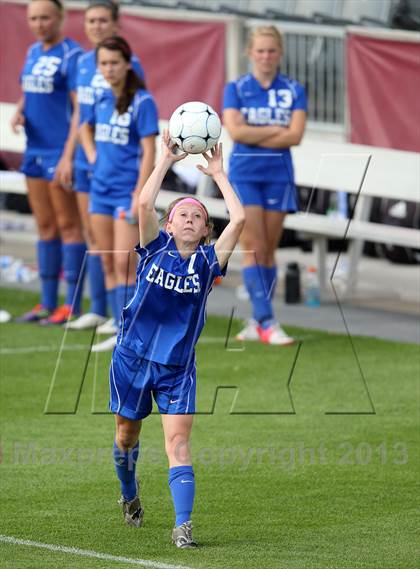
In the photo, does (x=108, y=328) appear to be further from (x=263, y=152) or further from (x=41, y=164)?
(x=263, y=152)

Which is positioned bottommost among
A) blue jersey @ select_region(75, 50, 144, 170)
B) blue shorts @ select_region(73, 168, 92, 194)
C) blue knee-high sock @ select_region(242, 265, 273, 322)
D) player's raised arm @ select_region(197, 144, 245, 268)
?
blue knee-high sock @ select_region(242, 265, 273, 322)

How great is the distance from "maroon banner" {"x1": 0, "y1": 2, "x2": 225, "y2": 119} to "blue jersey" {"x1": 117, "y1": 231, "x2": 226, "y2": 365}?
9.02 metres

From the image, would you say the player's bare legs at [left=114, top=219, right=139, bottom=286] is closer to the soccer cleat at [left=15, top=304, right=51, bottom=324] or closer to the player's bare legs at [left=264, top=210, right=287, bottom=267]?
the player's bare legs at [left=264, top=210, right=287, bottom=267]

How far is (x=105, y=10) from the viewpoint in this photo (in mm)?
12344

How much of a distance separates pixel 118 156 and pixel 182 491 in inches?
217

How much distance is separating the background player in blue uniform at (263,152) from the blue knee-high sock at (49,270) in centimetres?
195

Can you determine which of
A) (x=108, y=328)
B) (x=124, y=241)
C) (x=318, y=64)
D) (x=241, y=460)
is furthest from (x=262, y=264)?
(x=318, y=64)

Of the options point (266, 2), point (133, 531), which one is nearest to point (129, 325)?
point (133, 531)

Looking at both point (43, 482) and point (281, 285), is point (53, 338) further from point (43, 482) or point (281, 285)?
point (43, 482)

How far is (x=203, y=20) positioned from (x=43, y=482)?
872 centimetres

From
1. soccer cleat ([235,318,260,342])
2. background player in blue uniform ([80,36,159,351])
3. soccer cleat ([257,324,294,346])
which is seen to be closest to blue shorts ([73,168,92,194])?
background player in blue uniform ([80,36,159,351])

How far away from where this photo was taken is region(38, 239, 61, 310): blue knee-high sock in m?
13.5

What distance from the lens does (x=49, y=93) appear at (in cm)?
1303

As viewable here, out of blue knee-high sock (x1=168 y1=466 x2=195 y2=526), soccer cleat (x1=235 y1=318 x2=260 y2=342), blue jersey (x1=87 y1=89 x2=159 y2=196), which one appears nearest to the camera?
blue knee-high sock (x1=168 y1=466 x2=195 y2=526)
